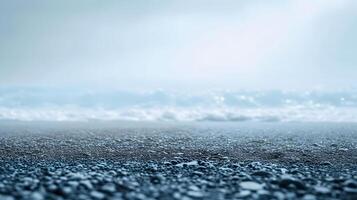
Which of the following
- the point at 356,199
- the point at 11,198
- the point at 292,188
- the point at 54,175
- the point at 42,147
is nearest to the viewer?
the point at 11,198

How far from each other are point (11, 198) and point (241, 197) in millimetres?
7141

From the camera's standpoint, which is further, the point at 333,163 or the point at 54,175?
the point at 333,163

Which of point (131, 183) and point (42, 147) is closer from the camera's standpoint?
point (131, 183)

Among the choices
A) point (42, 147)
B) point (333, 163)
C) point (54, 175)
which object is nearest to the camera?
point (54, 175)

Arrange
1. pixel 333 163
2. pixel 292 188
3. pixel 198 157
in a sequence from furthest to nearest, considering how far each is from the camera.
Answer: pixel 198 157 < pixel 333 163 < pixel 292 188

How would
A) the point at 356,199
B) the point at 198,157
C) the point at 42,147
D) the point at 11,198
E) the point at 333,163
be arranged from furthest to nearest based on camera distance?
the point at 42,147 → the point at 198,157 → the point at 333,163 → the point at 356,199 → the point at 11,198

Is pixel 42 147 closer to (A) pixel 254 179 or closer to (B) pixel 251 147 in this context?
(B) pixel 251 147

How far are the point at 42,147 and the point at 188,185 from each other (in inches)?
724

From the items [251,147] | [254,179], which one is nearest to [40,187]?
[254,179]

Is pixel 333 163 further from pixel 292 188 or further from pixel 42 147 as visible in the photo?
pixel 42 147

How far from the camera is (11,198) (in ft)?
38.0

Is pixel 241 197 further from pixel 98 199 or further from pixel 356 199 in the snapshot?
pixel 98 199

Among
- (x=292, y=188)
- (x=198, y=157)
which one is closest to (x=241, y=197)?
(x=292, y=188)

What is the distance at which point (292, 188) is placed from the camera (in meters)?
14.0
